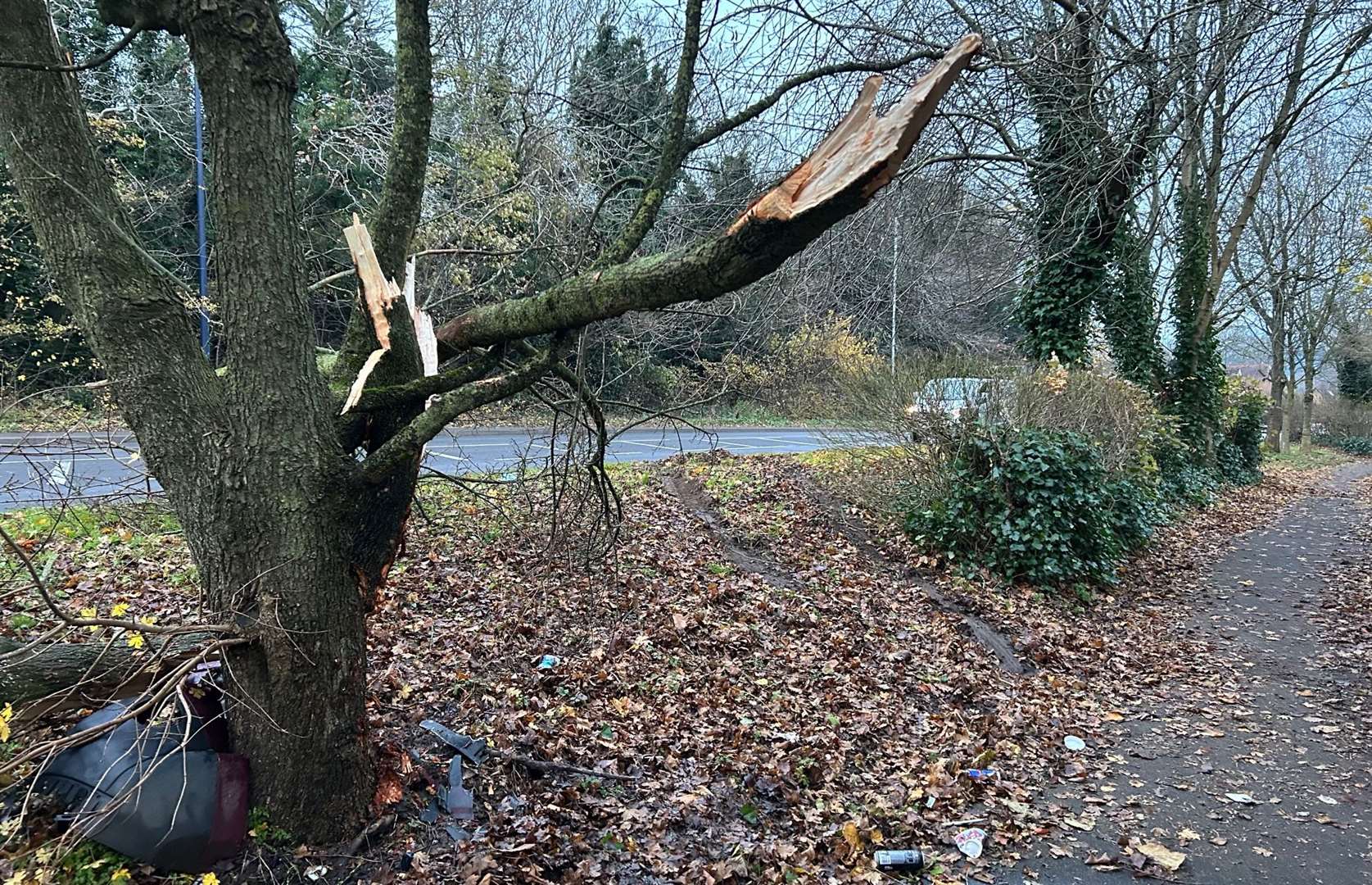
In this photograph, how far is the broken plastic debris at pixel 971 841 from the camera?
12.5 ft

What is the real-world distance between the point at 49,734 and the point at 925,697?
5.27 metres

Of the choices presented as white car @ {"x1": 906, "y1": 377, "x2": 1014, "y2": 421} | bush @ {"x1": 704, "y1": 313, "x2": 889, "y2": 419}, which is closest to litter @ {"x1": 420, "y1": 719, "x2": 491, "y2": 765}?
white car @ {"x1": 906, "y1": 377, "x2": 1014, "y2": 421}

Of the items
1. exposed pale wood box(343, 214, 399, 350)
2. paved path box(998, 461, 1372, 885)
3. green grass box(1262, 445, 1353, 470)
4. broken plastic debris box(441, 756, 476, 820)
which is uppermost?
exposed pale wood box(343, 214, 399, 350)

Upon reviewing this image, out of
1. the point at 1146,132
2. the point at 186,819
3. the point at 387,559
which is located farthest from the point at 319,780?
the point at 1146,132

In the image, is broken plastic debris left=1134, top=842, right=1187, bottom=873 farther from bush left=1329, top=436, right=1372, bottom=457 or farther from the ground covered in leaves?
bush left=1329, top=436, right=1372, bottom=457

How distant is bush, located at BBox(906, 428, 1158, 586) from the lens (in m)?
8.09

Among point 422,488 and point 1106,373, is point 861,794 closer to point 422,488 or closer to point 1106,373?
point 422,488

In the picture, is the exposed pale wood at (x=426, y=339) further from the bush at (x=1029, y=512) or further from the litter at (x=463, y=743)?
the bush at (x=1029, y=512)

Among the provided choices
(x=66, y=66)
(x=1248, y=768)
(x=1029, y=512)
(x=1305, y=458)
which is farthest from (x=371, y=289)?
(x=1305, y=458)

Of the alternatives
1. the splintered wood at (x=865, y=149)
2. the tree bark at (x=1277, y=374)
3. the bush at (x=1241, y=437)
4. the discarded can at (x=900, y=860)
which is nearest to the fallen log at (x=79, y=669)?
the splintered wood at (x=865, y=149)

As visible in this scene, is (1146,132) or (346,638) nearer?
(346,638)

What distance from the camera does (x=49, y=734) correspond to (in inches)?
111

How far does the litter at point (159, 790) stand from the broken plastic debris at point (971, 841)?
11.3 feet

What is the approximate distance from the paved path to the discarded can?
0.56 m
